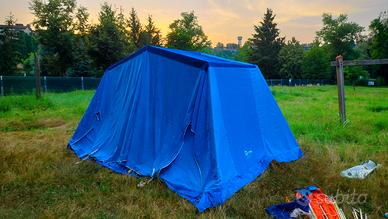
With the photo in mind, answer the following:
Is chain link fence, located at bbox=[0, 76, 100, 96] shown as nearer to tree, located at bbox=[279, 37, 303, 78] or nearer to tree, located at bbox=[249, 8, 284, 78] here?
tree, located at bbox=[249, 8, 284, 78]

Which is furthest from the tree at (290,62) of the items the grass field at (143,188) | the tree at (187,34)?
the grass field at (143,188)

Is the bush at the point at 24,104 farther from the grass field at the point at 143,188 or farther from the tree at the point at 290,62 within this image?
the tree at the point at 290,62

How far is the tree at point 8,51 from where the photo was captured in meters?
21.2

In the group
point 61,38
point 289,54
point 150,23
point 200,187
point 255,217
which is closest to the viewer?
point 255,217

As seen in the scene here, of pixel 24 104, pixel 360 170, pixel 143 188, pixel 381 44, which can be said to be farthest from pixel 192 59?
pixel 381 44

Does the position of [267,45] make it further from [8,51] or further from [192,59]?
[192,59]

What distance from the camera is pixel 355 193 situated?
322cm

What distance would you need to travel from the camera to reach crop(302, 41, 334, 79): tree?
46.5 metres

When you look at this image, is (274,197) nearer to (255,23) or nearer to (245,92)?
(245,92)

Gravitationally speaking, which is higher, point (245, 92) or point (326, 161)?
point (245, 92)

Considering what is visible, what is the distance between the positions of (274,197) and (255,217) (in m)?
0.51

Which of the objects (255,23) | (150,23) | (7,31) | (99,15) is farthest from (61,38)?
(255,23)

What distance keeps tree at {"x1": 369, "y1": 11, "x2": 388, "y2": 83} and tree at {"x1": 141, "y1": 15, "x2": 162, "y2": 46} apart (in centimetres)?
2864

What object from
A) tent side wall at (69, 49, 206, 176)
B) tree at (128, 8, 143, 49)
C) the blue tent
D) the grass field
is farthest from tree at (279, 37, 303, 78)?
tent side wall at (69, 49, 206, 176)
